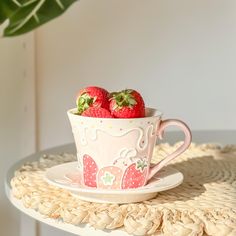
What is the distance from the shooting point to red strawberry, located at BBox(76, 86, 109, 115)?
2.16ft

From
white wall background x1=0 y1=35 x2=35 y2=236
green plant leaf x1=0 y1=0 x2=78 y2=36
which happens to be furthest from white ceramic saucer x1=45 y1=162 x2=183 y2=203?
white wall background x1=0 y1=35 x2=35 y2=236

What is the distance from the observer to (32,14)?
0.95 m

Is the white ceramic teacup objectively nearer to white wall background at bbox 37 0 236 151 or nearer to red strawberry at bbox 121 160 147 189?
red strawberry at bbox 121 160 147 189

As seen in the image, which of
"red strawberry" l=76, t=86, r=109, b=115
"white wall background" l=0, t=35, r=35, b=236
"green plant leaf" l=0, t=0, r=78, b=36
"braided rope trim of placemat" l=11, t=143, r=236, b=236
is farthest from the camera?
"white wall background" l=0, t=35, r=35, b=236

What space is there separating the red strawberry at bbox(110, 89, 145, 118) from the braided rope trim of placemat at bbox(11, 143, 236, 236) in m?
0.11

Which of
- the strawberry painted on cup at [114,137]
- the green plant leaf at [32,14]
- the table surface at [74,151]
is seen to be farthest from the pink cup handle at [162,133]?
the green plant leaf at [32,14]

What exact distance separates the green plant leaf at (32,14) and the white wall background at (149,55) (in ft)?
1.69

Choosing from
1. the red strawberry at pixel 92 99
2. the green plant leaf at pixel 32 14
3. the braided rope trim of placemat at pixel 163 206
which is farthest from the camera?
the green plant leaf at pixel 32 14

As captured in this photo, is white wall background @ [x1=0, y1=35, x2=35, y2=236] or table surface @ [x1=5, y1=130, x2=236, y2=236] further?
white wall background @ [x1=0, y1=35, x2=35, y2=236]

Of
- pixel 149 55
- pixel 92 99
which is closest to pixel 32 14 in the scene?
pixel 92 99

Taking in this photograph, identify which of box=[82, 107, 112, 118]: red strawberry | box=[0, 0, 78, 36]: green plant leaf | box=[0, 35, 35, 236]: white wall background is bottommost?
box=[0, 35, 35, 236]: white wall background

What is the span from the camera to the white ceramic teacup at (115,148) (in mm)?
→ 629

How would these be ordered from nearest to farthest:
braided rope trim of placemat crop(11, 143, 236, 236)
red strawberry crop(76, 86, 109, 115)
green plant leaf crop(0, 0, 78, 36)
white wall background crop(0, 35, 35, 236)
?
1. braided rope trim of placemat crop(11, 143, 236, 236)
2. red strawberry crop(76, 86, 109, 115)
3. green plant leaf crop(0, 0, 78, 36)
4. white wall background crop(0, 35, 35, 236)

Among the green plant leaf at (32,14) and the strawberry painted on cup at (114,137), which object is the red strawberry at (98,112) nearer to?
the strawberry painted on cup at (114,137)
